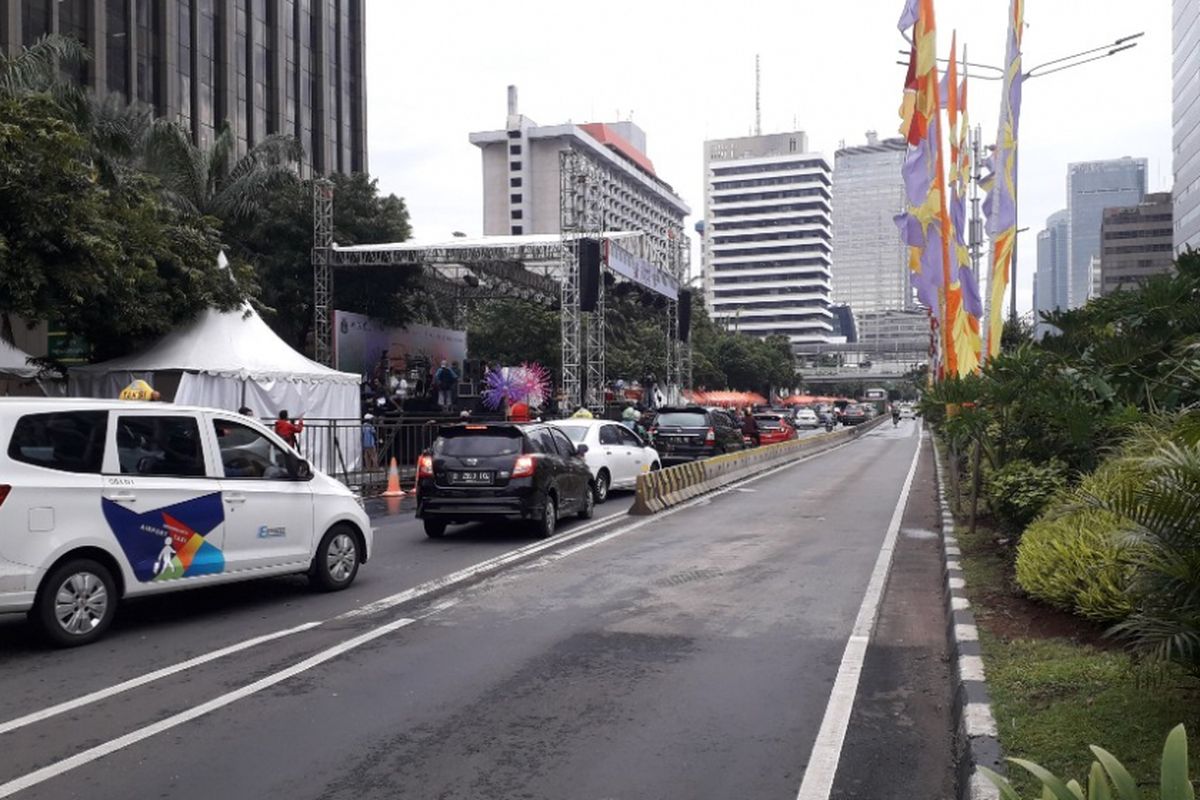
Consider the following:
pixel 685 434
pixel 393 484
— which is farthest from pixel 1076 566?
pixel 685 434

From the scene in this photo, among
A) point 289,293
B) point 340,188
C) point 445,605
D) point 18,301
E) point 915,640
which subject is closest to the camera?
point 915,640

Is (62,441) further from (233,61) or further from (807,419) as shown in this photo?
(807,419)

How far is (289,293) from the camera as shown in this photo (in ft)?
112

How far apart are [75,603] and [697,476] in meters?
14.0

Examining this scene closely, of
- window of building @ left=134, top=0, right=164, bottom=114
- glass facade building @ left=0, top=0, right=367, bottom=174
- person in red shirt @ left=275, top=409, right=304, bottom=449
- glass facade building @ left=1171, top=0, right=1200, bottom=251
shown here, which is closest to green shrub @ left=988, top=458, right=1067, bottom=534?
person in red shirt @ left=275, top=409, right=304, bottom=449

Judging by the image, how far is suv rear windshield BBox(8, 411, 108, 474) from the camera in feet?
23.6

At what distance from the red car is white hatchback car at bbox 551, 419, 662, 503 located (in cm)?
2031

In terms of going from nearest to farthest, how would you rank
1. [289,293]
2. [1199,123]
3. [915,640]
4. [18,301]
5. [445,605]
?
[915,640] < [445,605] < [18,301] < [289,293] < [1199,123]

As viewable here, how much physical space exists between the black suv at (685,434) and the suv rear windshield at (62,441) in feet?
60.9

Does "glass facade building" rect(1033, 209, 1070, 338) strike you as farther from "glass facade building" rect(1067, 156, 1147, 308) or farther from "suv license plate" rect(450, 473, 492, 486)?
"suv license plate" rect(450, 473, 492, 486)

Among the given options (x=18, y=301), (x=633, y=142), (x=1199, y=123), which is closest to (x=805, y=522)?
(x=18, y=301)

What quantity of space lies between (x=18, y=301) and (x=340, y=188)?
20208mm

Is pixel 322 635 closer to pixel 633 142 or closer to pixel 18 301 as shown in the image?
pixel 18 301

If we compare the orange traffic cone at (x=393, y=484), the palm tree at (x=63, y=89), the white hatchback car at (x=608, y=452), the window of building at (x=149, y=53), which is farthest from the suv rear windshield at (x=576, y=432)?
the window of building at (x=149, y=53)
